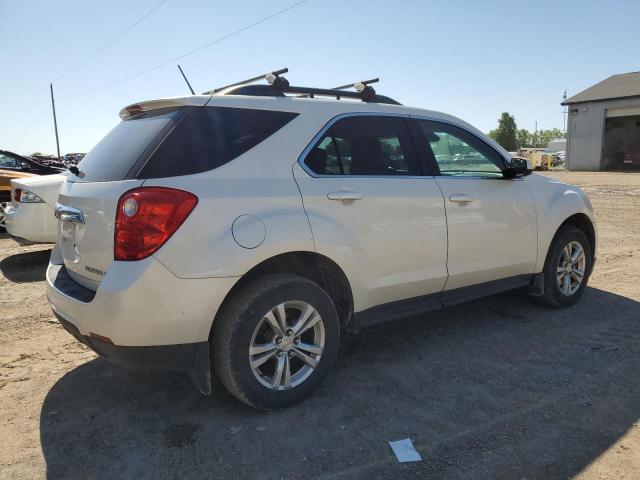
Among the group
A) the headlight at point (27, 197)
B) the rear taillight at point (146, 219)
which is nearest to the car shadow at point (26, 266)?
the headlight at point (27, 197)

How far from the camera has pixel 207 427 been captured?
115 inches

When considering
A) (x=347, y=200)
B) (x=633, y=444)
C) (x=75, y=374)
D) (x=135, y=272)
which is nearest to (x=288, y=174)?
(x=347, y=200)

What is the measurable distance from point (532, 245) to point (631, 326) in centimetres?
108

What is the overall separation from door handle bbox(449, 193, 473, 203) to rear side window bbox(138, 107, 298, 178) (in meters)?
1.42

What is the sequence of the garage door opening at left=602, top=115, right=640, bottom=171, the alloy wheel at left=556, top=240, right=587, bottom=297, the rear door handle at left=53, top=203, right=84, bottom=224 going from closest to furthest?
the rear door handle at left=53, top=203, right=84, bottom=224
the alloy wheel at left=556, top=240, right=587, bottom=297
the garage door opening at left=602, top=115, right=640, bottom=171

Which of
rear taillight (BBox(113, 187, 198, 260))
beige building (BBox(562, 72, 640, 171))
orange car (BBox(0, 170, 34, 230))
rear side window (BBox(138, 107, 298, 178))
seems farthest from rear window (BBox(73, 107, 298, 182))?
beige building (BBox(562, 72, 640, 171))

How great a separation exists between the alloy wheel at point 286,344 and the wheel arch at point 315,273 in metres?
0.24

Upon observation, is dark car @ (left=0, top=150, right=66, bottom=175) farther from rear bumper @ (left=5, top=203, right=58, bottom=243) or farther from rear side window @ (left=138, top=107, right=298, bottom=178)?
rear side window @ (left=138, top=107, right=298, bottom=178)

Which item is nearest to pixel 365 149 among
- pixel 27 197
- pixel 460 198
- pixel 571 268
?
pixel 460 198

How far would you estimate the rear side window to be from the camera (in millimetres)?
2750

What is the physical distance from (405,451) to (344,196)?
1.51 m

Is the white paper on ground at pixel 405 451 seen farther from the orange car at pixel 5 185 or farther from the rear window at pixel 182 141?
the orange car at pixel 5 185

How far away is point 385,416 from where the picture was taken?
3.00 metres

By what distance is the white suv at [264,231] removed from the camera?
2.64 m
